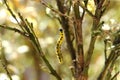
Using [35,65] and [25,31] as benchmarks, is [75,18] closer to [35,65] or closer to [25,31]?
[25,31]

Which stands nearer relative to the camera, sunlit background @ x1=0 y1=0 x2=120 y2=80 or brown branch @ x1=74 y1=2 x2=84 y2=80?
brown branch @ x1=74 y1=2 x2=84 y2=80

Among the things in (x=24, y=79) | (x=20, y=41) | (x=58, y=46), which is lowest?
(x=24, y=79)

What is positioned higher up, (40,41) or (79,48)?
(79,48)

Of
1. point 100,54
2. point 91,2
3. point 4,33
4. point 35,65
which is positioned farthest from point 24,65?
point 91,2

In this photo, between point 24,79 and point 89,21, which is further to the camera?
point 24,79

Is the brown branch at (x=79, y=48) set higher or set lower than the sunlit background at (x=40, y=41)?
higher

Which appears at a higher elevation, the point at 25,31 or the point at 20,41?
the point at 25,31

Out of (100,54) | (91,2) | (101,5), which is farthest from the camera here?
(100,54)

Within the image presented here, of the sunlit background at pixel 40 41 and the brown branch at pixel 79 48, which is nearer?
the brown branch at pixel 79 48

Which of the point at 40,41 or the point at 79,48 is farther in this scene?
the point at 40,41

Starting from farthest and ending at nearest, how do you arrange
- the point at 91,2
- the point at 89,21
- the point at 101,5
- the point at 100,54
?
the point at 100,54, the point at 89,21, the point at 91,2, the point at 101,5

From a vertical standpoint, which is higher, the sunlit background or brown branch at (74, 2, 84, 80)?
brown branch at (74, 2, 84, 80)
